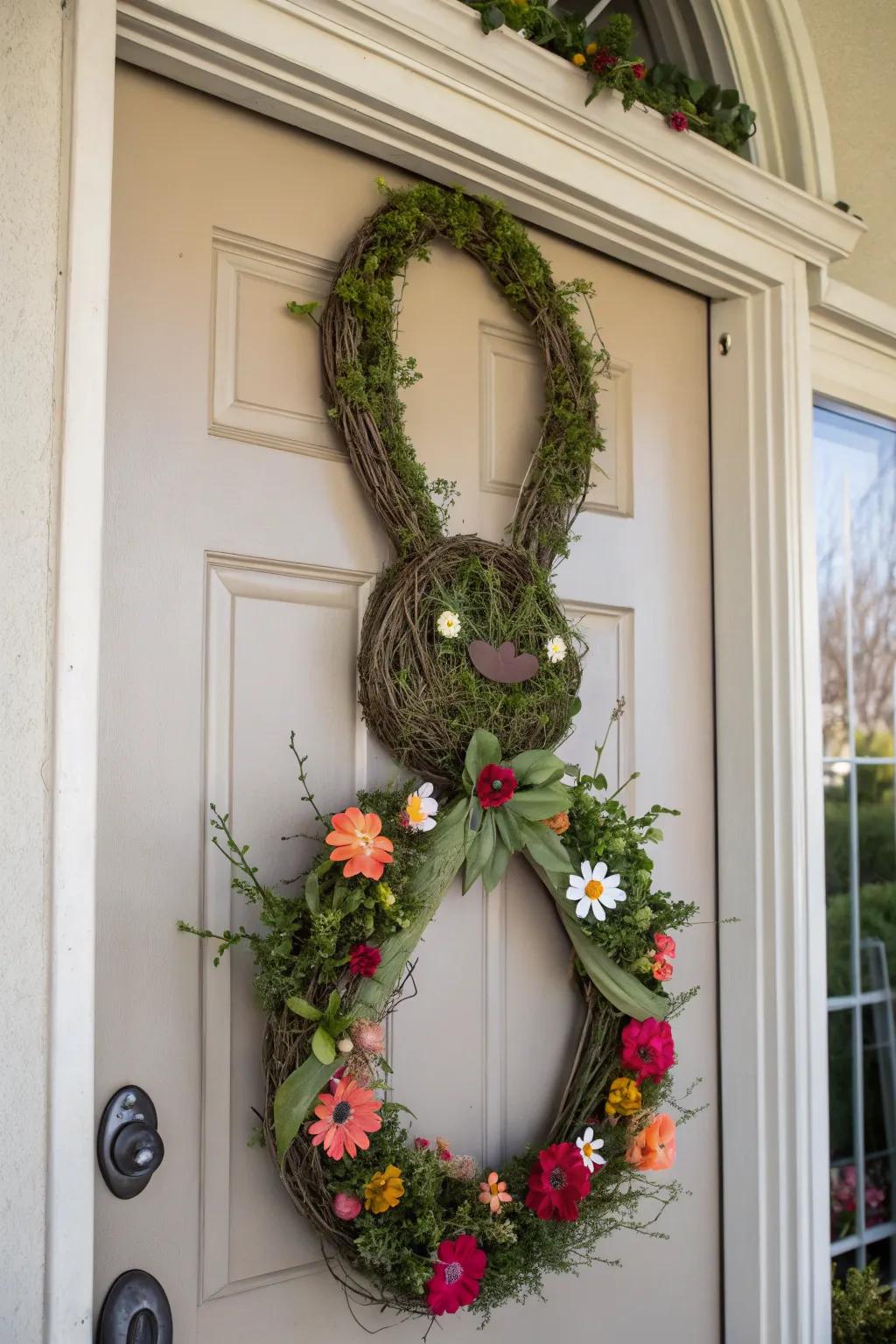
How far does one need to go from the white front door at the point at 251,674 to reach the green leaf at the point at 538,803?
0.58 feet

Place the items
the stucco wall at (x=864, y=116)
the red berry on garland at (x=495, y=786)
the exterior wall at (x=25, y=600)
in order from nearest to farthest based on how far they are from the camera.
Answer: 1. the exterior wall at (x=25, y=600)
2. the red berry on garland at (x=495, y=786)
3. the stucco wall at (x=864, y=116)

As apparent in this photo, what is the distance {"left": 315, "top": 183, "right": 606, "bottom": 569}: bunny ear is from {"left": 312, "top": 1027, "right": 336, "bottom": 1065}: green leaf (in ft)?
1.67

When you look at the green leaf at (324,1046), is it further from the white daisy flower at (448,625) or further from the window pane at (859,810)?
the window pane at (859,810)

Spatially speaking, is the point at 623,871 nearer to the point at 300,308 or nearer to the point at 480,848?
the point at 480,848

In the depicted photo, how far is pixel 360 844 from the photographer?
37.8 inches

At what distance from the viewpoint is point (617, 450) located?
1453 millimetres

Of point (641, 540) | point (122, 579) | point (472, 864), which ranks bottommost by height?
point (472, 864)

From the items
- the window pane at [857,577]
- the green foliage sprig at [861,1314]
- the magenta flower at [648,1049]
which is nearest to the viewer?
the magenta flower at [648,1049]

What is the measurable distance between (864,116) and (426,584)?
1.30 metres

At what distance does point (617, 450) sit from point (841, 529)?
604 mm

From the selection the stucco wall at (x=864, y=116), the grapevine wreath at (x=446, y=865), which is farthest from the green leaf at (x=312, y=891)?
the stucco wall at (x=864, y=116)

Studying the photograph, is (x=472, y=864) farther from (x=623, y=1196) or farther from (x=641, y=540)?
(x=641, y=540)

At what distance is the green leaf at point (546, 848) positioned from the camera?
1133 mm

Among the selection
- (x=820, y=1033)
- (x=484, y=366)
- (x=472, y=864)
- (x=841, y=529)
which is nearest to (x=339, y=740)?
(x=472, y=864)
